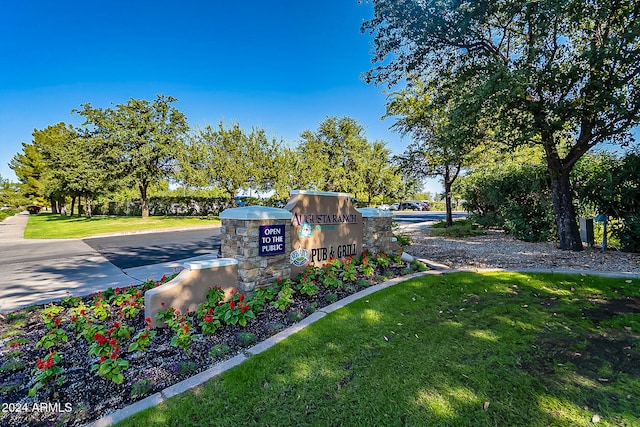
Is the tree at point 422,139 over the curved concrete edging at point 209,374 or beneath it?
over

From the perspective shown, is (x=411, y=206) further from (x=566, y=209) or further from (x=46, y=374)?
(x=46, y=374)

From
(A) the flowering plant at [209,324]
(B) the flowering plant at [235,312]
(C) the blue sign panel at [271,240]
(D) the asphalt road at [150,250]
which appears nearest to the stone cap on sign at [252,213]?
(C) the blue sign panel at [271,240]

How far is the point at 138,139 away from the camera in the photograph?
21000 mm

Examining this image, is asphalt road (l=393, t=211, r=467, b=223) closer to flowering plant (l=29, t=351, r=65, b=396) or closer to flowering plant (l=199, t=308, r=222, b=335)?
flowering plant (l=199, t=308, r=222, b=335)

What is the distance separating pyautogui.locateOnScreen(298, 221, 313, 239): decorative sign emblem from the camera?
217 inches

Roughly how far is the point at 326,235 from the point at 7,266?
8.01m

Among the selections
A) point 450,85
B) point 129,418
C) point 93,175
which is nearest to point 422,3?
point 450,85

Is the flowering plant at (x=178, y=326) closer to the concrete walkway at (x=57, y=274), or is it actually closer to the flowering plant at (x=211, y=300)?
the flowering plant at (x=211, y=300)

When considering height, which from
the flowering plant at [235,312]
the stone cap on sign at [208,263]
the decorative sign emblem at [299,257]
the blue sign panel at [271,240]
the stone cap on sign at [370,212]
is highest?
the stone cap on sign at [370,212]

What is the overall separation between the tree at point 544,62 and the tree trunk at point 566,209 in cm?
2

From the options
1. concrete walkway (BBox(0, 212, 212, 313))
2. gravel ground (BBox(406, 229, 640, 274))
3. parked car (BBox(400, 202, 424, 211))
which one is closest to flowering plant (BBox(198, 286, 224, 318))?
concrete walkway (BBox(0, 212, 212, 313))

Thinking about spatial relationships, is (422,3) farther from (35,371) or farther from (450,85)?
(35,371)

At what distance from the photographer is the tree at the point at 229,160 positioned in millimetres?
19438

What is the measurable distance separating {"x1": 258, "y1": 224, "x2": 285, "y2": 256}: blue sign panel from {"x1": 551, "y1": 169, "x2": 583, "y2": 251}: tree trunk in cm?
748
